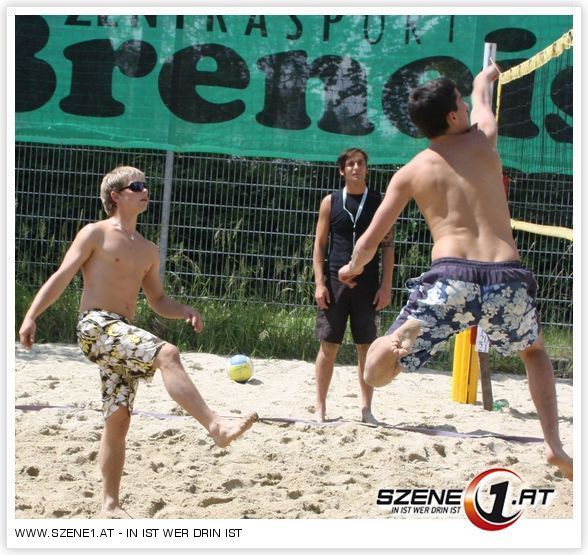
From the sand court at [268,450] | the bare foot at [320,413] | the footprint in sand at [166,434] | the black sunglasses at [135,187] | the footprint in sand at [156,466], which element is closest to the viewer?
the black sunglasses at [135,187]

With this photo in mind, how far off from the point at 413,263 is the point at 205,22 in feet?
9.76

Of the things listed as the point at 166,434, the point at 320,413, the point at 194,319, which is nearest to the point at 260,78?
the point at 320,413

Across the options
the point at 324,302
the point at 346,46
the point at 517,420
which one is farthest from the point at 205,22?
the point at 517,420

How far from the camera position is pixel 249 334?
27.9ft

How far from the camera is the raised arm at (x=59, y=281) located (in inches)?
168

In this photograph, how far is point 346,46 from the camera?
8.43 meters

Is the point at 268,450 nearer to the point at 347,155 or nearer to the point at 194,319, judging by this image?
the point at 194,319

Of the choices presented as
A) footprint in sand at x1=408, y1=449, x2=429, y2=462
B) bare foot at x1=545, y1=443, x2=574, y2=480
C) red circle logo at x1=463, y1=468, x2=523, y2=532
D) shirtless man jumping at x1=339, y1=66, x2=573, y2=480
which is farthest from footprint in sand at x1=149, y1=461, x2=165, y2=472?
bare foot at x1=545, y1=443, x2=574, y2=480

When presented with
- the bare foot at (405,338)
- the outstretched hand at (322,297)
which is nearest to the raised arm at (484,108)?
the bare foot at (405,338)

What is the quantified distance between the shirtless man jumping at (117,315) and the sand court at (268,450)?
467mm

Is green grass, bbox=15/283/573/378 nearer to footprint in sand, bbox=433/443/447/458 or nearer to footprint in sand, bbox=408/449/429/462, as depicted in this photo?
footprint in sand, bbox=433/443/447/458

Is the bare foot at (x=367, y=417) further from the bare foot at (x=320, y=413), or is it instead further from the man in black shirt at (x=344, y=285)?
the bare foot at (x=320, y=413)

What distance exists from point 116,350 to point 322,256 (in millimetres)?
2346

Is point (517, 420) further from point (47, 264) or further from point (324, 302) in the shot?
point (47, 264)
